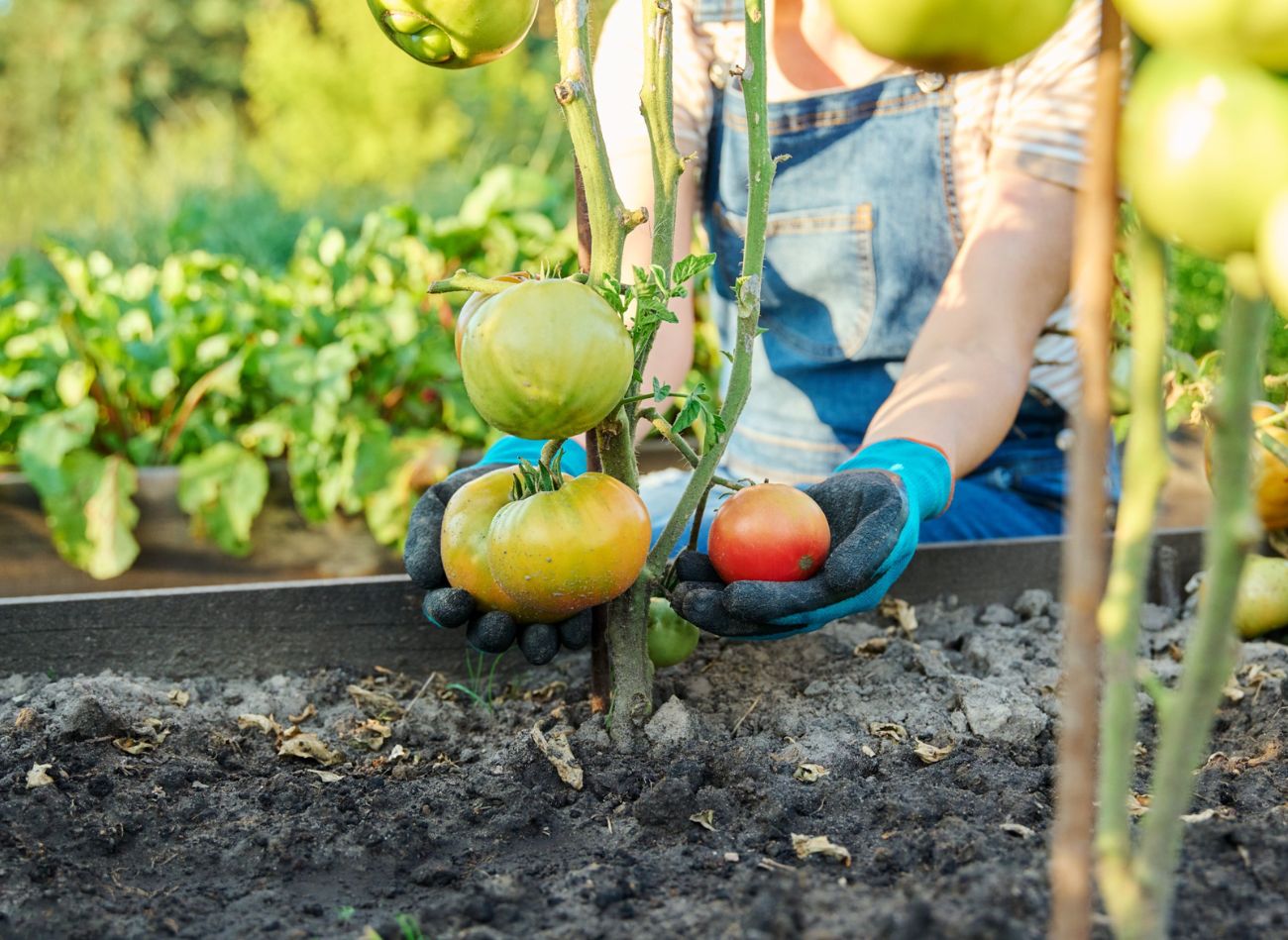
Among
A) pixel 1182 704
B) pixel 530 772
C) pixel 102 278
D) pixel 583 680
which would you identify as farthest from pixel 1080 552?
pixel 102 278

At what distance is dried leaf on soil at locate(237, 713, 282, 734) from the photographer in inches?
64.8

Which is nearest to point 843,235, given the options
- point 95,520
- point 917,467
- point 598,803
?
point 917,467

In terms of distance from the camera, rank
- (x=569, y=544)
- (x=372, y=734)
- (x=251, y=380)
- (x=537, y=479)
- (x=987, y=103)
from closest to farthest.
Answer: (x=569, y=544) < (x=537, y=479) < (x=372, y=734) < (x=987, y=103) < (x=251, y=380)

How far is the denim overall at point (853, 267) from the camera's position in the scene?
2.44 metres

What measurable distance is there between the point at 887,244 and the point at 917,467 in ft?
2.72

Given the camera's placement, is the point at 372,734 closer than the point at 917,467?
Yes

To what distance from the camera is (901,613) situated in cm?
200

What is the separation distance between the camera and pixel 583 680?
→ 1.85 metres

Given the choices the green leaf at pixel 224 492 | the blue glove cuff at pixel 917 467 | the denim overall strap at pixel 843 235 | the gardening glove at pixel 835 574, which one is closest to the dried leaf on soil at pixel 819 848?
the gardening glove at pixel 835 574

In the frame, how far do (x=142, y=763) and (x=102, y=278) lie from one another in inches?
123

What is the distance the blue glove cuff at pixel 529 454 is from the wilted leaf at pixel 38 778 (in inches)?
30.1

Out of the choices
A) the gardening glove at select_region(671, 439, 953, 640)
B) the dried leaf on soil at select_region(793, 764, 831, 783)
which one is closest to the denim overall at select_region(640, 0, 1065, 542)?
the gardening glove at select_region(671, 439, 953, 640)

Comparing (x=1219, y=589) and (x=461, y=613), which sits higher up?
(x=1219, y=589)

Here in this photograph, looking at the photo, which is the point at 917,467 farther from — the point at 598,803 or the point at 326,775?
the point at 326,775
